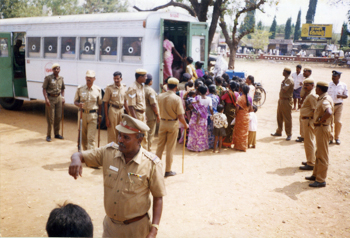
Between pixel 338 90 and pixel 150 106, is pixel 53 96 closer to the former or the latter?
pixel 150 106

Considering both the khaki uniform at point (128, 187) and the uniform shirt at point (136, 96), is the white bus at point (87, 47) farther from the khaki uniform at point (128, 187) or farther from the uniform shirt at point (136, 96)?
the khaki uniform at point (128, 187)

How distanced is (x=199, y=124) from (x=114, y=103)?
6.86ft

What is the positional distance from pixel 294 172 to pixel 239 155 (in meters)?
1.35

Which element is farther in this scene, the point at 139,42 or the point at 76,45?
the point at 76,45

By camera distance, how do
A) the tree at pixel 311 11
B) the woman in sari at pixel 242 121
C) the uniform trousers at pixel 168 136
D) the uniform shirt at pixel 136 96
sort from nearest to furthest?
the uniform trousers at pixel 168 136
the uniform shirt at pixel 136 96
the woman in sari at pixel 242 121
the tree at pixel 311 11

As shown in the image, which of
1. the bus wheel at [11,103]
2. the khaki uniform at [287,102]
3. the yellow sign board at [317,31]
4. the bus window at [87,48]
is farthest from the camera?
the yellow sign board at [317,31]

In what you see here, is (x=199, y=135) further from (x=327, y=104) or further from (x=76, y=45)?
(x=76, y=45)

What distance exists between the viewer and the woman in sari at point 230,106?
7.89m

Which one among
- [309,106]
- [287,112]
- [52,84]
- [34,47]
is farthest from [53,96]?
[287,112]

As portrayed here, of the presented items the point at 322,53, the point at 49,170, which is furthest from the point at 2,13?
the point at 322,53

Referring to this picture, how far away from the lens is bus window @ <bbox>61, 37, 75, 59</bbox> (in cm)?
973

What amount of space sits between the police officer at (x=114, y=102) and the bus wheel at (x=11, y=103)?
21.7 feet

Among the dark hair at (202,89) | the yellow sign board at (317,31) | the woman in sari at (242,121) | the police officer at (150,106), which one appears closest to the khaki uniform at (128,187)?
the police officer at (150,106)

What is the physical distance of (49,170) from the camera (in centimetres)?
633
